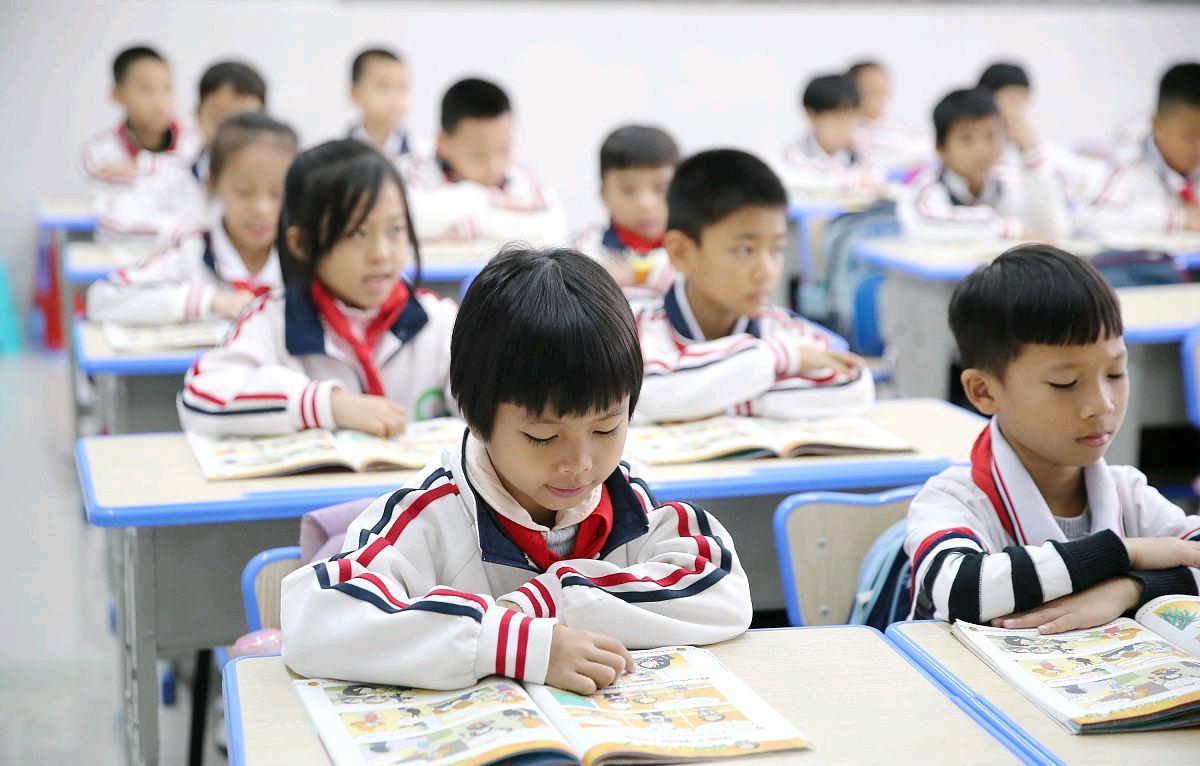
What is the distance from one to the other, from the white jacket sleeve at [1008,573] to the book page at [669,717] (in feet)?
0.96

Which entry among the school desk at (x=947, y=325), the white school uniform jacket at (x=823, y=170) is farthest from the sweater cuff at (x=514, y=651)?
the white school uniform jacket at (x=823, y=170)

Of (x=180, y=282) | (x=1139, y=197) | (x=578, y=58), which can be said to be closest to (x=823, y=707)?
(x=180, y=282)

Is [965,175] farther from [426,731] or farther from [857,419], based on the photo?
[426,731]

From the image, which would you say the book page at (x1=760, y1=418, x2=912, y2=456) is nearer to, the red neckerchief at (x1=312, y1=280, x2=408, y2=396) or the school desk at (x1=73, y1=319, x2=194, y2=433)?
the red neckerchief at (x1=312, y1=280, x2=408, y2=396)

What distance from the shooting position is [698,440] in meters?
2.14

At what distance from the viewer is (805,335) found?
7.95ft

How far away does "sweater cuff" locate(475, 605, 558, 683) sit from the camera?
45.9 inches

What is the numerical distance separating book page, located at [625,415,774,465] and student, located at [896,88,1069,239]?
2.41 m

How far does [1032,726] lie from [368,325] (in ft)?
4.79

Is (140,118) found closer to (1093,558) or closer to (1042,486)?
(1042,486)

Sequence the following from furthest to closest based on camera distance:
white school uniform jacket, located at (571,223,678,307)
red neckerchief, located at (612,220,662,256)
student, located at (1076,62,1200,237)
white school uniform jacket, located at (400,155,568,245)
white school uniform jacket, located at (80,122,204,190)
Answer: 1. white school uniform jacket, located at (80,122,204,190)
2. student, located at (1076,62,1200,237)
3. white school uniform jacket, located at (400,155,568,245)
4. red neckerchief, located at (612,220,662,256)
5. white school uniform jacket, located at (571,223,678,307)

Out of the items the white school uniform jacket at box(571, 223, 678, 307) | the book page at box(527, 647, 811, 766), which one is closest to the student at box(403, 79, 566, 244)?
the white school uniform jacket at box(571, 223, 678, 307)

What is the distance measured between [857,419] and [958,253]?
177 cm

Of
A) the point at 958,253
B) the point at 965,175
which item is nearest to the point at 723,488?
the point at 958,253
